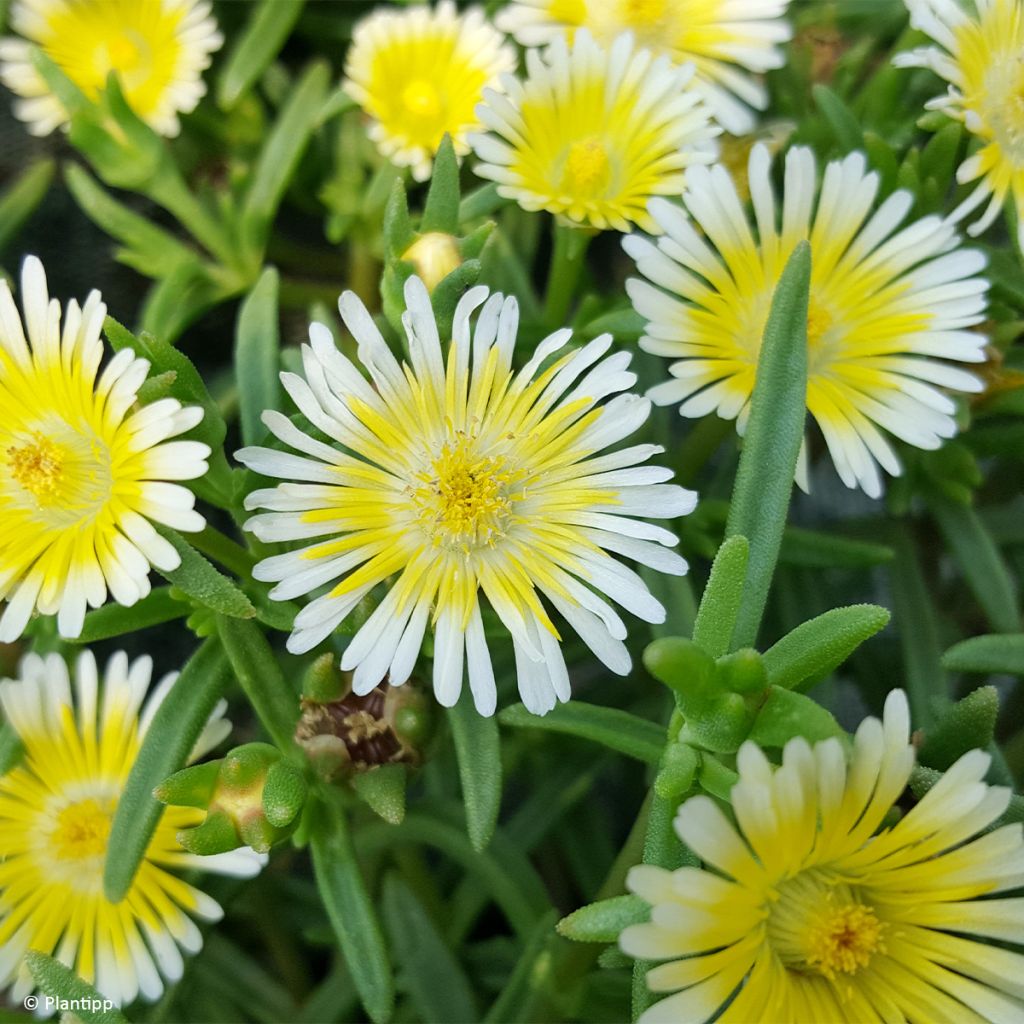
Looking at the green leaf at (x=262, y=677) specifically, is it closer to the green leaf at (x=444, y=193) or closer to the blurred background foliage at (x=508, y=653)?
the blurred background foliage at (x=508, y=653)

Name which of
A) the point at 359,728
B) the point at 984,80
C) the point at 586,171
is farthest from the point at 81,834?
the point at 984,80

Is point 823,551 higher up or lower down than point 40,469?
higher up

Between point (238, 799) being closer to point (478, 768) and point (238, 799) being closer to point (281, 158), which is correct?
point (478, 768)

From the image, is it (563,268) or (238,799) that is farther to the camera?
(563,268)

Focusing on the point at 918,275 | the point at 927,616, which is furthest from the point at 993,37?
the point at 927,616

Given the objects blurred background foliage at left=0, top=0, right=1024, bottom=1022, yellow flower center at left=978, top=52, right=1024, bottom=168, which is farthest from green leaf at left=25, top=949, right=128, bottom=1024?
yellow flower center at left=978, top=52, right=1024, bottom=168

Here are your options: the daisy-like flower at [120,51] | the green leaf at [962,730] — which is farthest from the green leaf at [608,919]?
the daisy-like flower at [120,51]
